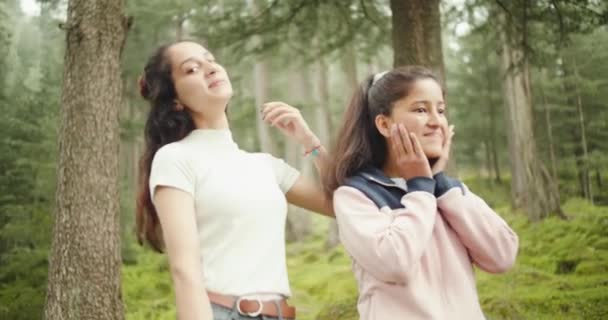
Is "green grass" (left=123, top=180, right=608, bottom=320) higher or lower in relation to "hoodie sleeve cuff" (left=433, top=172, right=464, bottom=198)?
lower

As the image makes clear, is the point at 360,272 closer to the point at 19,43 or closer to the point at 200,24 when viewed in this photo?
the point at 200,24

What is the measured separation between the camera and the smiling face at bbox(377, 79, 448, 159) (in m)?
1.85

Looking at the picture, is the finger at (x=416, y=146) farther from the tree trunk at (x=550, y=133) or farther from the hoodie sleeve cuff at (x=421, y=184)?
the tree trunk at (x=550, y=133)

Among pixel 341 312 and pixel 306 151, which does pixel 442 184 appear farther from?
pixel 341 312

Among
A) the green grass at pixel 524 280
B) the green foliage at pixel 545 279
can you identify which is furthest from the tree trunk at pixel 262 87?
the green foliage at pixel 545 279

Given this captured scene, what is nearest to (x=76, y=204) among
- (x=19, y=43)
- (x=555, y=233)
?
(x=19, y=43)

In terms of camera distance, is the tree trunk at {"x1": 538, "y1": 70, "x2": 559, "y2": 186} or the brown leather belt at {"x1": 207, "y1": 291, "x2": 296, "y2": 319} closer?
the brown leather belt at {"x1": 207, "y1": 291, "x2": 296, "y2": 319}

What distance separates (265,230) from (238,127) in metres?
16.4

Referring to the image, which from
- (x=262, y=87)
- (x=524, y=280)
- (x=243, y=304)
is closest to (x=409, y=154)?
(x=243, y=304)

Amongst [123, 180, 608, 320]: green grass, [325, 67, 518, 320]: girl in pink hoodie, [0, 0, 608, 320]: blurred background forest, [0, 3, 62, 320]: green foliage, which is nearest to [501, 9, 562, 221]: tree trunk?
[0, 0, 608, 320]: blurred background forest

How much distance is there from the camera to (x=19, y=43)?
981cm

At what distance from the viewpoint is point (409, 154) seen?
1765 millimetres

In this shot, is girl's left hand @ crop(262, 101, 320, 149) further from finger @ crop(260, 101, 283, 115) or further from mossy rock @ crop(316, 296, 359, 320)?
mossy rock @ crop(316, 296, 359, 320)

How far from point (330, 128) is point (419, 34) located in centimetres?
1082
